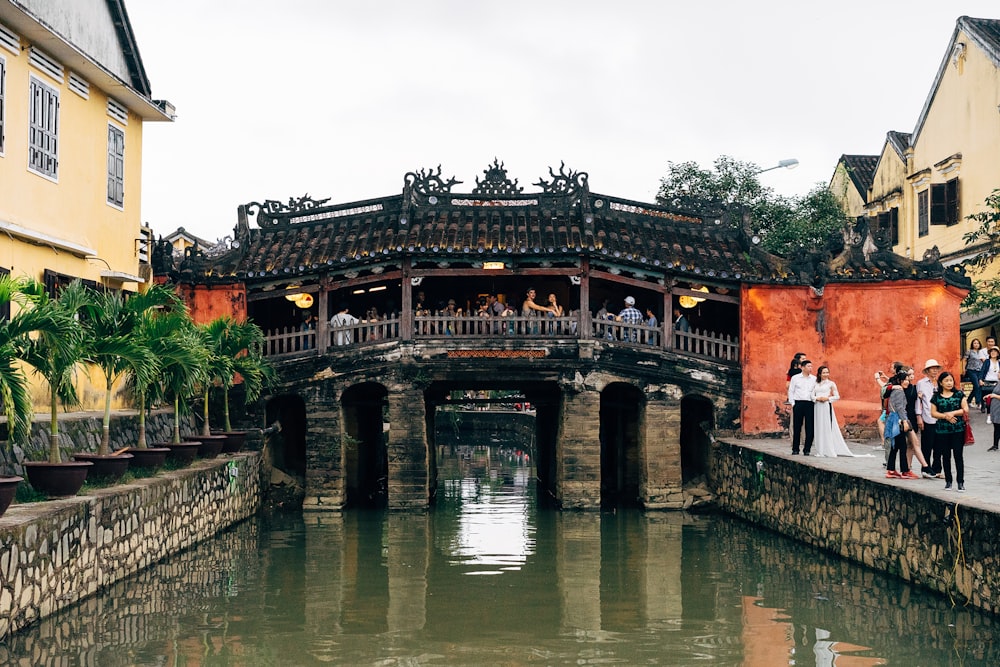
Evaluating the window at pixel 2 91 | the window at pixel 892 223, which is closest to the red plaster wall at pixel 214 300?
the window at pixel 2 91

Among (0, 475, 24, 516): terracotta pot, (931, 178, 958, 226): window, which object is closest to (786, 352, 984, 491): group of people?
(0, 475, 24, 516): terracotta pot

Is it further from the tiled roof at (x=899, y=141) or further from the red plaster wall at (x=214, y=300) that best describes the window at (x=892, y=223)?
the red plaster wall at (x=214, y=300)

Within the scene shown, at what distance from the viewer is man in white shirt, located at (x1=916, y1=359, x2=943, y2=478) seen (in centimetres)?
1555

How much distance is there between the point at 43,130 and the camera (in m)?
19.3

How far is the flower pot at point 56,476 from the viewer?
13141mm

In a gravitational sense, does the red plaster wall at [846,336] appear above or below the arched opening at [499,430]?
above

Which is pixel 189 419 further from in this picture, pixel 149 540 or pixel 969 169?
pixel 969 169

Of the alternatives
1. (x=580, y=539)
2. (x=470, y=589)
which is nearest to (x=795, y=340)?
(x=580, y=539)

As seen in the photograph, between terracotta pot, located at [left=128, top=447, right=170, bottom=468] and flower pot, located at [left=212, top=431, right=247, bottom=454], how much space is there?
15.4 feet

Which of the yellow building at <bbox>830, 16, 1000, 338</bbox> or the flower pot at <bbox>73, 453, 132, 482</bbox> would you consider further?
the yellow building at <bbox>830, 16, 1000, 338</bbox>

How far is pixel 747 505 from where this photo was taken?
22.2 meters

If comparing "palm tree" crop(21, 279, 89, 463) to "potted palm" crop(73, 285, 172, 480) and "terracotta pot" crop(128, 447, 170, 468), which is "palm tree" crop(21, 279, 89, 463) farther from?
"terracotta pot" crop(128, 447, 170, 468)

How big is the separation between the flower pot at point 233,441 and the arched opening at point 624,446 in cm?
765

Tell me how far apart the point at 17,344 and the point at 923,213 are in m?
28.4
